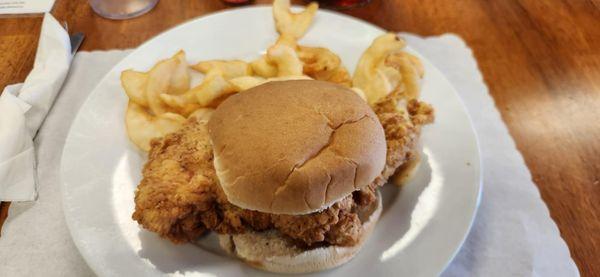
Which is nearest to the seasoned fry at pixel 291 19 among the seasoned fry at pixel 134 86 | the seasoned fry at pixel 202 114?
the seasoned fry at pixel 202 114

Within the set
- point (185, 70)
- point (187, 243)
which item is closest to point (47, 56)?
point (185, 70)

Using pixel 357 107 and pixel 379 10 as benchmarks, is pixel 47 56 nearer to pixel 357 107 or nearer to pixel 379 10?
pixel 357 107

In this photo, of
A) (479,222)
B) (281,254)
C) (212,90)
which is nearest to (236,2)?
(212,90)

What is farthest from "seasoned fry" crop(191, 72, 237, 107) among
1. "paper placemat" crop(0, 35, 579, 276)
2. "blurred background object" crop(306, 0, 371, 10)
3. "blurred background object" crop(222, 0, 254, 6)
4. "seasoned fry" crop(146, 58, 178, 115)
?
"blurred background object" crop(306, 0, 371, 10)

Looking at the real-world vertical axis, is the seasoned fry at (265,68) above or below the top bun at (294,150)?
below

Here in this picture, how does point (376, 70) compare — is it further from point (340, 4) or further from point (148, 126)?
point (148, 126)

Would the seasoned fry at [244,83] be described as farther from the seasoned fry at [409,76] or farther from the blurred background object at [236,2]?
the blurred background object at [236,2]
